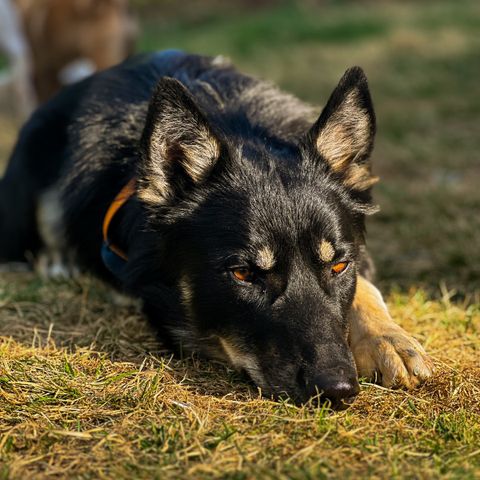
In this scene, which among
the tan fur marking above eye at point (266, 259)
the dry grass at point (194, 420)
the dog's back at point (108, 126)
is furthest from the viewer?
the dog's back at point (108, 126)

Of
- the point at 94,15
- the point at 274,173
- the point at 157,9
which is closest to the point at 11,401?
the point at 274,173

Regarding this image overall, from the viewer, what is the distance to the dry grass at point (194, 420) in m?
2.76

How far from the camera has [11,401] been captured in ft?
10.7

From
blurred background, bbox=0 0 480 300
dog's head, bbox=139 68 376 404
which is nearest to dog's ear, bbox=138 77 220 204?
dog's head, bbox=139 68 376 404

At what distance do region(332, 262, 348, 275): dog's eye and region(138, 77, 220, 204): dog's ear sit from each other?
76 cm

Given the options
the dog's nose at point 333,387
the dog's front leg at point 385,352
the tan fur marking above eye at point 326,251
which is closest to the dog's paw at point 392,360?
the dog's front leg at point 385,352

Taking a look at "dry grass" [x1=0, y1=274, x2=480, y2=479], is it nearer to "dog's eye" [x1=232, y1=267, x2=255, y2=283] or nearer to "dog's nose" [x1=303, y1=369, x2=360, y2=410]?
"dog's nose" [x1=303, y1=369, x2=360, y2=410]

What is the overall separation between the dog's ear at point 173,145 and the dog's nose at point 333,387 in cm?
117

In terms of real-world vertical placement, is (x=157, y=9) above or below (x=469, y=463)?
below

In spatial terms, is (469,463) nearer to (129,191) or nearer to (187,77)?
(129,191)

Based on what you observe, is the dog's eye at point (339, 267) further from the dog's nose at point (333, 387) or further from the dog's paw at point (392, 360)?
the dog's nose at point (333, 387)

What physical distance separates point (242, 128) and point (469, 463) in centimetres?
215

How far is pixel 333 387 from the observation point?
309 centimetres

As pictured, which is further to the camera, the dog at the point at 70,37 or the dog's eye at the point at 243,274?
the dog at the point at 70,37
